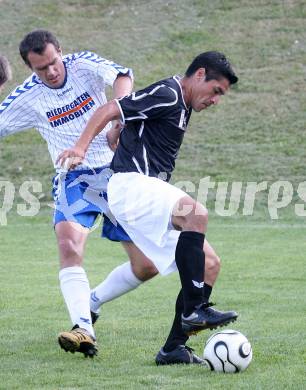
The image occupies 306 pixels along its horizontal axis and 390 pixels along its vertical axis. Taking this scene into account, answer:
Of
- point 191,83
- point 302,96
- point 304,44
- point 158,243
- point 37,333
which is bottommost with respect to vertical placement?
point 37,333

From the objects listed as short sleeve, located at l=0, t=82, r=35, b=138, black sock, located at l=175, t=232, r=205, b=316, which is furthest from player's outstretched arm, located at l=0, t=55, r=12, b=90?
black sock, located at l=175, t=232, r=205, b=316

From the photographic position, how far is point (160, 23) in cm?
2702

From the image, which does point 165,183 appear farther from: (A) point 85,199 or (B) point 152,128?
(A) point 85,199

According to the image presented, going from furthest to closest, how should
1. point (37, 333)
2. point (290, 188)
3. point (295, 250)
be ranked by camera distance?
1. point (290, 188)
2. point (295, 250)
3. point (37, 333)

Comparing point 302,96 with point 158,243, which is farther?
point 302,96

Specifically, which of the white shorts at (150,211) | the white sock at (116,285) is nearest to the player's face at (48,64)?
the white shorts at (150,211)

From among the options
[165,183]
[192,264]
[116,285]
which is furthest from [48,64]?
[192,264]

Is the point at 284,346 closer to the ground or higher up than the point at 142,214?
closer to the ground

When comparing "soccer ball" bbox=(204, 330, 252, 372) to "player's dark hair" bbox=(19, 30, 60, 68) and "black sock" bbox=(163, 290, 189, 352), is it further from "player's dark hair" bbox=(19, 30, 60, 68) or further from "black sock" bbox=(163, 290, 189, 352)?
"player's dark hair" bbox=(19, 30, 60, 68)

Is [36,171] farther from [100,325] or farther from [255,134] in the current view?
[100,325]

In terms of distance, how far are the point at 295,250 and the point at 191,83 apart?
6.55 meters

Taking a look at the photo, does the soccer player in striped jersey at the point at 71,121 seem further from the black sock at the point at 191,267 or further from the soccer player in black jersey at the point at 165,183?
the black sock at the point at 191,267

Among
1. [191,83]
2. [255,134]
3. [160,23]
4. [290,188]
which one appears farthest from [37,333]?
[160,23]

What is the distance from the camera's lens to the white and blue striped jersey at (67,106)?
7.12 m
